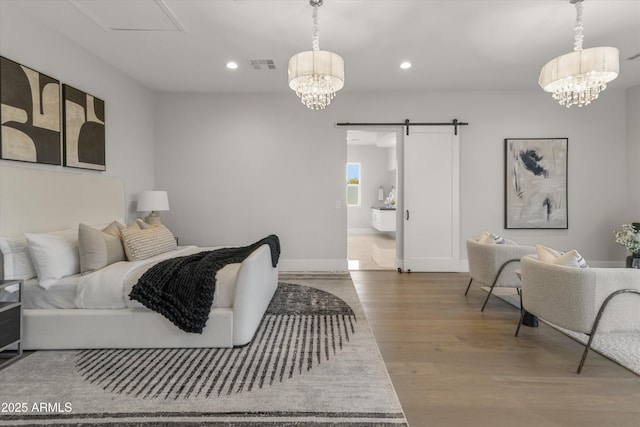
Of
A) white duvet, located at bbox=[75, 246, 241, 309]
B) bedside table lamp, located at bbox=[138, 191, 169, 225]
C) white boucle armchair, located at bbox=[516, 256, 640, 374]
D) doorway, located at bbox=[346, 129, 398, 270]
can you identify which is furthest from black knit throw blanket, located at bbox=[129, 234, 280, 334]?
doorway, located at bbox=[346, 129, 398, 270]

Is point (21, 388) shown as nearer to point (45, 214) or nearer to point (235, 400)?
point (235, 400)

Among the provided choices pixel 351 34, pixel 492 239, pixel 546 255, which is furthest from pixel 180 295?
pixel 492 239

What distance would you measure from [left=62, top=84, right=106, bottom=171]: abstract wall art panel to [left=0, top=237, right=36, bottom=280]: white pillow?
1.13 metres

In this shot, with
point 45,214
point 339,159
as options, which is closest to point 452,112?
point 339,159

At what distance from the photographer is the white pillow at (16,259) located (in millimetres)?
2418

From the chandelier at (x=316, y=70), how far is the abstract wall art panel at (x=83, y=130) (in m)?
2.48

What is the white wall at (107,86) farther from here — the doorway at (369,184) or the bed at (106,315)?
the doorway at (369,184)

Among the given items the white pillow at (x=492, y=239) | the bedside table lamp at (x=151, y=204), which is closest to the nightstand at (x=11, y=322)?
the bedside table lamp at (x=151, y=204)

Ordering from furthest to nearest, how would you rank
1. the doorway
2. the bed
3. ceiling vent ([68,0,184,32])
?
1. the doorway
2. ceiling vent ([68,0,184,32])
3. the bed

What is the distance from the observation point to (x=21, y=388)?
1.94 meters

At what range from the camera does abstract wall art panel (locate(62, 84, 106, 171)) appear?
3336 millimetres

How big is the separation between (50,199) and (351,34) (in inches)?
134

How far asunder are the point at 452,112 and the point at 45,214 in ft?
18.1

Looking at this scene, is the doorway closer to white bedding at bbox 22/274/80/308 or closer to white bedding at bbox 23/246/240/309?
white bedding at bbox 23/246/240/309
